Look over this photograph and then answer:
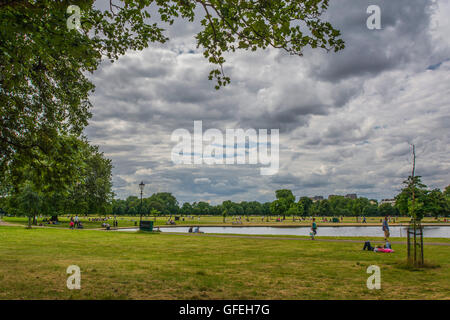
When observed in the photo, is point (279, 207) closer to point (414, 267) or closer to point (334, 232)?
point (334, 232)

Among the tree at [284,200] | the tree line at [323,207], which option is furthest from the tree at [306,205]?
the tree at [284,200]

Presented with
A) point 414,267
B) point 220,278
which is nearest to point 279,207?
point 414,267

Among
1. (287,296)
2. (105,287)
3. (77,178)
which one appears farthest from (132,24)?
(287,296)

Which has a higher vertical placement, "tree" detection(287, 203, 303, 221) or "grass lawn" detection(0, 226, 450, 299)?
"grass lawn" detection(0, 226, 450, 299)

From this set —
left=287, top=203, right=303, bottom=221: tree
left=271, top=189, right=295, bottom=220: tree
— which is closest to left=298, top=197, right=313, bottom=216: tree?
left=271, top=189, right=295, bottom=220: tree

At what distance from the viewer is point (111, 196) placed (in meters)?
57.3

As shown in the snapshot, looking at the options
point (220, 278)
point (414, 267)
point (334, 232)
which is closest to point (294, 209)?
point (334, 232)

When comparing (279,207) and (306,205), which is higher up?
(279,207)

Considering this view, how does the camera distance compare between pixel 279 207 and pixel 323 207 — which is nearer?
pixel 279 207

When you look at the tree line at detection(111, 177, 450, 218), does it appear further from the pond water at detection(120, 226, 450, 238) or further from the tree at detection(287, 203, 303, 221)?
the pond water at detection(120, 226, 450, 238)

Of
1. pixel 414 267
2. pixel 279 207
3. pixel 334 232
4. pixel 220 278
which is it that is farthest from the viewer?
pixel 279 207

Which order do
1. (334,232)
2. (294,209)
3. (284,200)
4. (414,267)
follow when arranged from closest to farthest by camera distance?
(414,267)
(334,232)
(294,209)
(284,200)

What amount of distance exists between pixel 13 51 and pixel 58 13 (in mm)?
2245
